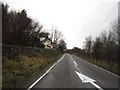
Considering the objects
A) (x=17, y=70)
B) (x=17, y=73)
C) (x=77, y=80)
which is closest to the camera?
(x=77, y=80)

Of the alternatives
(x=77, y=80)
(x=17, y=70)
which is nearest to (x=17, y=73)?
(x=17, y=70)

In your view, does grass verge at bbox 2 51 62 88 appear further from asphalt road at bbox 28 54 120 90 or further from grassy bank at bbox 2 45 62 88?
asphalt road at bbox 28 54 120 90

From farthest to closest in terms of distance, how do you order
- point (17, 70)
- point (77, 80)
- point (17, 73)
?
point (17, 70), point (17, 73), point (77, 80)

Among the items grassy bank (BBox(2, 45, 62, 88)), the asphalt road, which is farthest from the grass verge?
the asphalt road

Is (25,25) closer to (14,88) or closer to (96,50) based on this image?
(96,50)

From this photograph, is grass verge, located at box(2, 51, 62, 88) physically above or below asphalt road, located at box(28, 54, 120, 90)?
above

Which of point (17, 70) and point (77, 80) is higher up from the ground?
point (17, 70)

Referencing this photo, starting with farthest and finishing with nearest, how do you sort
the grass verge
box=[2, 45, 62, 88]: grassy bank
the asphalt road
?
the asphalt road < box=[2, 45, 62, 88]: grassy bank < the grass verge

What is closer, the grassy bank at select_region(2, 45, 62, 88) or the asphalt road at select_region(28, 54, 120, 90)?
the grassy bank at select_region(2, 45, 62, 88)

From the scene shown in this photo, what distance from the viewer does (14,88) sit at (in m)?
6.62

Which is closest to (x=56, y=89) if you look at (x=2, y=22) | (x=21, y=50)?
(x=21, y=50)

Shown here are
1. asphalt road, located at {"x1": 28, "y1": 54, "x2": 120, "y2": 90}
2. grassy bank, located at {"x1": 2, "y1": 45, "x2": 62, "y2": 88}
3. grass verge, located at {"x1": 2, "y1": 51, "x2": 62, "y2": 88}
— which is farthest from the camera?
asphalt road, located at {"x1": 28, "y1": 54, "x2": 120, "y2": 90}

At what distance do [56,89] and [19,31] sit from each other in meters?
28.8

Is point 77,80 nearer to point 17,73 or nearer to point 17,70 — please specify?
point 17,73
